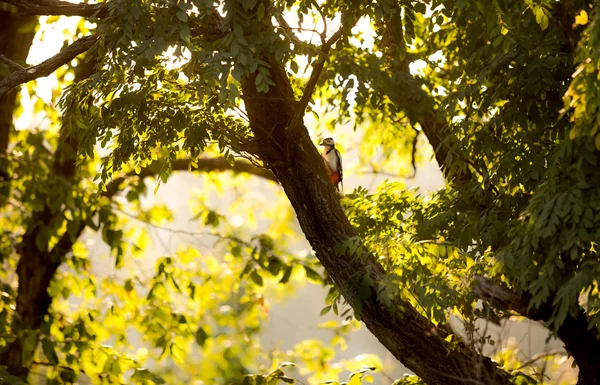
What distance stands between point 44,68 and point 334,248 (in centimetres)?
209

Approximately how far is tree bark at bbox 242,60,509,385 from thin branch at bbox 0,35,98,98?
1032 mm

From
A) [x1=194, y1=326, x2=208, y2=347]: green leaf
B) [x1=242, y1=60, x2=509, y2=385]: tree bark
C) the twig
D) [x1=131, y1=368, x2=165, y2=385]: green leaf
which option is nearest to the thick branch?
[x1=242, y1=60, x2=509, y2=385]: tree bark

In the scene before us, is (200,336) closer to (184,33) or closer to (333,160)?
(333,160)

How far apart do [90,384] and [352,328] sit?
2792 mm

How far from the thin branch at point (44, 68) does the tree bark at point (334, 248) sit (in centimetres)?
103

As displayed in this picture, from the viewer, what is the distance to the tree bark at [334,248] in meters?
4.89

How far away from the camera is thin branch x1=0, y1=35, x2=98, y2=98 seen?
4.68 meters

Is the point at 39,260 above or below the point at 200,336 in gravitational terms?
above


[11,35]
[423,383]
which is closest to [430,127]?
[423,383]

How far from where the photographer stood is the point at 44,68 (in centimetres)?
474

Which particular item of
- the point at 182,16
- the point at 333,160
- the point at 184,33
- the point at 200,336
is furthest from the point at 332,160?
the point at 182,16

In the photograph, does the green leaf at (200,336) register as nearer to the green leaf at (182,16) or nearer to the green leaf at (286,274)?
the green leaf at (286,274)

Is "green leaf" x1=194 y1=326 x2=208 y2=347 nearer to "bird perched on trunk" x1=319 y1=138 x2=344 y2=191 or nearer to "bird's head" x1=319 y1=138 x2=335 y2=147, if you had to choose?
"bird perched on trunk" x1=319 y1=138 x2=344 y2=191

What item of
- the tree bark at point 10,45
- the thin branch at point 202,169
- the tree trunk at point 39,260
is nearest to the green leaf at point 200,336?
the tree trunk at point 39,260
